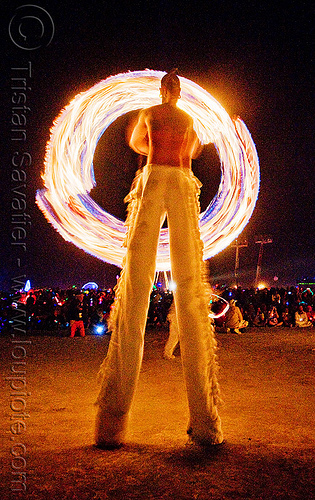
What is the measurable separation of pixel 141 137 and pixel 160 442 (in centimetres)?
280

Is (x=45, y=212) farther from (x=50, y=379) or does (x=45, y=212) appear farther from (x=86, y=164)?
(x=50, y=379)

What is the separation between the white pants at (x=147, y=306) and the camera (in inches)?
127

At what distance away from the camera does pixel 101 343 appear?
11711mm

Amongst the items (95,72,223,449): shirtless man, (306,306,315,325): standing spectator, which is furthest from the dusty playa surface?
(306,306,315,325): standing spectator

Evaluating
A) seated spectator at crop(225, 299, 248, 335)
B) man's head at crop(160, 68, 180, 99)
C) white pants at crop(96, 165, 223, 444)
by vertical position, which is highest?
man's head at crop(160, 68, 180, 99)

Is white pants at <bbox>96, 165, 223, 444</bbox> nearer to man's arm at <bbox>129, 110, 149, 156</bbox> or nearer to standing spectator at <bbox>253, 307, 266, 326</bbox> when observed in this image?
man's arm at <bbox>129, 110, 149, 156</bbox>

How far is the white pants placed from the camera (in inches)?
127

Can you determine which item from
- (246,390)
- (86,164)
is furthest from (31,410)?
(86,164)

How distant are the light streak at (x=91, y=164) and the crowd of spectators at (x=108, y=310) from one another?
7.82 metres

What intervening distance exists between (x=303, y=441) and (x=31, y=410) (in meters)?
2.95

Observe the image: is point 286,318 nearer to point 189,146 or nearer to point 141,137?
point 189,146

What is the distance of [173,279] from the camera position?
3.53 meters

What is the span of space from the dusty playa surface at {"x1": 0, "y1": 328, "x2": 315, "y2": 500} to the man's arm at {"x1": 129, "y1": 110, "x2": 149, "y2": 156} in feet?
8.90

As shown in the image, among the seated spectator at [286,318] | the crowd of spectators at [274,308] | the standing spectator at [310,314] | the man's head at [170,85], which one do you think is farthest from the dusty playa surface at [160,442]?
the standing spectator at [310,314]
